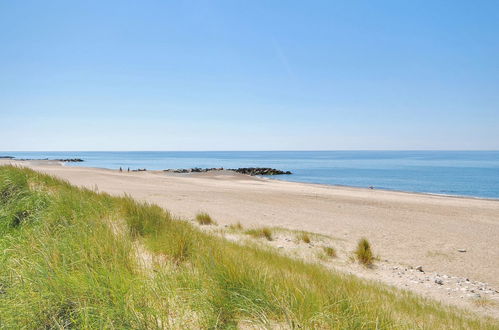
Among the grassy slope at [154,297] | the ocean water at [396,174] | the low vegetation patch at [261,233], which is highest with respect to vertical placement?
the grassy slope at [154,297]

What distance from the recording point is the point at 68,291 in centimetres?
281

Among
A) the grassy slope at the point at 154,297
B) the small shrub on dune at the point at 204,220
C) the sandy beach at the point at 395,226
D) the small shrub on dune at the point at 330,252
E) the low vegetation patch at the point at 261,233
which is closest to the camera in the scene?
the grassy slope at the point at 154,297

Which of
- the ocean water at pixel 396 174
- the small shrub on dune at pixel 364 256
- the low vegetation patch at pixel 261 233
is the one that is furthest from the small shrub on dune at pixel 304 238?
the ocean water at pixel 396 174

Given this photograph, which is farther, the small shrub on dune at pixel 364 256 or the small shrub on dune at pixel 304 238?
the small shrub on dune at pixel 304 238

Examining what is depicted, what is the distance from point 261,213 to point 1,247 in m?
12.3

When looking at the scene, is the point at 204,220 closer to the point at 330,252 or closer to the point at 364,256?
the point at 330,252

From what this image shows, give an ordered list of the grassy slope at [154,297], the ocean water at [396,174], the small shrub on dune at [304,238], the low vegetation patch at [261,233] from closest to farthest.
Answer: the grassy slope at [154,297], the small shrub on dune at [304,238], the low vegetation patch at [261,233], the ocean water at [396,174]

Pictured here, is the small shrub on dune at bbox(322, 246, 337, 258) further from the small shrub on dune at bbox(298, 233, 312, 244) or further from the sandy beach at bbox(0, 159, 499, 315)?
the small shrub on dune at bbox(298, 233, 312, 244)

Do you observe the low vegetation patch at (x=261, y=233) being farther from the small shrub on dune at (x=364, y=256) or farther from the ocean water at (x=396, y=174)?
the ocean water at (x=396, y=174)

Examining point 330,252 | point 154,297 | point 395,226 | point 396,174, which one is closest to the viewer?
point 154,297

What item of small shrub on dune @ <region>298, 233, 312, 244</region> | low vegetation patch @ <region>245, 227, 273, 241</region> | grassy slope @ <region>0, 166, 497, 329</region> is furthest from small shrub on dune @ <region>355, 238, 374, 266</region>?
grassy slope @ <region>0, 166, 497, 329</region>

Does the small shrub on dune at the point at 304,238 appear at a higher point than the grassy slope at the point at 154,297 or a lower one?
lower

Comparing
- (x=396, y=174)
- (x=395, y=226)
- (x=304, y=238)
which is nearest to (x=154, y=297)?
(x=304, y=238)

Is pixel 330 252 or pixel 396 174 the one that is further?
pixel 396 174
